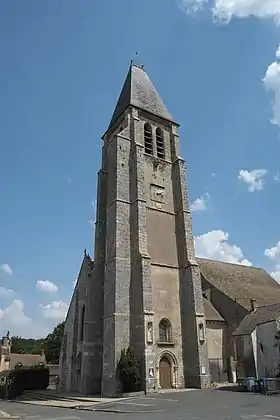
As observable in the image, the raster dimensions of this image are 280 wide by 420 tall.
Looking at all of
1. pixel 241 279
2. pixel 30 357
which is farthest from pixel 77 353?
pixel 30 357

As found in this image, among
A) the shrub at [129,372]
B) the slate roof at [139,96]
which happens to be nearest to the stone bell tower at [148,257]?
the slate roof at [139,96]

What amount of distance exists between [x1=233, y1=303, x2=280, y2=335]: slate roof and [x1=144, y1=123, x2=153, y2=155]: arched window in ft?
51.3

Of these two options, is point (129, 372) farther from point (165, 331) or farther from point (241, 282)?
point (241, 282)

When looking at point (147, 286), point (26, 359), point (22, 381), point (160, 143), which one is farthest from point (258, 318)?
point (26, 359)

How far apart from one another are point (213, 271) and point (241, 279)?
3.18 meters

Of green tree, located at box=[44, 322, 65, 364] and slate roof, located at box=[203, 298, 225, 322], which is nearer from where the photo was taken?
slate roof, located at box=[203, 298, 225, 322]

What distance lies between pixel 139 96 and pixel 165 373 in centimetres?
2418

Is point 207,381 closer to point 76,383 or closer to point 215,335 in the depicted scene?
point 215,335

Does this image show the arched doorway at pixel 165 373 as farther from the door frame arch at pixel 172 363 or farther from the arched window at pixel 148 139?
the arched window at pixel 148 139

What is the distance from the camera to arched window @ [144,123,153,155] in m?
32.1

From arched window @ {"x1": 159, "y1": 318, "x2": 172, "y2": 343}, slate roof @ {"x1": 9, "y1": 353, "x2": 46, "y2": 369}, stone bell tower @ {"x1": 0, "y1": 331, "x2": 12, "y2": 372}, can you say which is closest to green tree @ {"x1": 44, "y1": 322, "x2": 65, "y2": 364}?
slate roof @ {"x1": 9, "y1": 353, "x2": 46, "y2": 369}

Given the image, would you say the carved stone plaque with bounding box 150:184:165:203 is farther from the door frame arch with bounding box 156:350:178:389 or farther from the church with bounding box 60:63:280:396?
the door frame arch with bounding box 156:350:178:389

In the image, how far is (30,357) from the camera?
6012cm

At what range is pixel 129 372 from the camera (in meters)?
22.3
